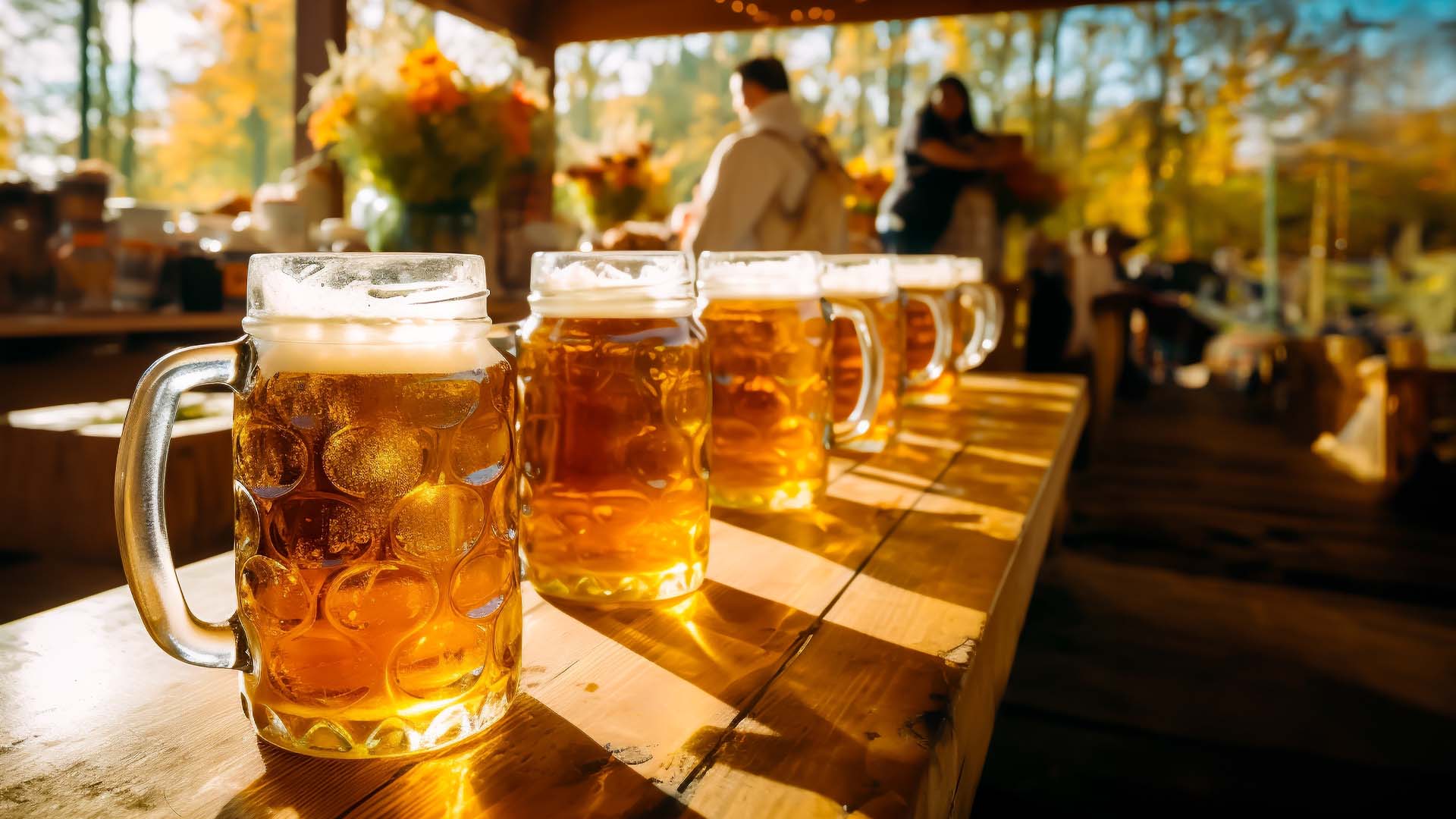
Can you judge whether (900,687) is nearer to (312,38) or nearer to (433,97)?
(433,97)

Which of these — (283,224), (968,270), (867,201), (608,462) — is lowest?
(608,462)

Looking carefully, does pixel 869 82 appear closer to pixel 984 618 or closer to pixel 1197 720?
pixel 1197 720

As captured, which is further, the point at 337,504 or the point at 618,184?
the point at 618,184

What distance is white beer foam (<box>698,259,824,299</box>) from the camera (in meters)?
0.93

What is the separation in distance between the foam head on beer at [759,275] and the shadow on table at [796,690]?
29 centimetres

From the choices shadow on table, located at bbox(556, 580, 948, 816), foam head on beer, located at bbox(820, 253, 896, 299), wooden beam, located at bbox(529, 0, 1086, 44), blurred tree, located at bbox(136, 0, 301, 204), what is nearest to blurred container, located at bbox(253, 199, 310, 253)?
foam head on beer, located at bbox(820, 253, 896, 299)

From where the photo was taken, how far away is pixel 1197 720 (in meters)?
1.93

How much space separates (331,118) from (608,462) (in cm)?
215

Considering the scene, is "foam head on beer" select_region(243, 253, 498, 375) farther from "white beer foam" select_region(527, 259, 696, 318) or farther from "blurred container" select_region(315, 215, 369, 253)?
"blurred container" select_region(315, 215, 369, 253)

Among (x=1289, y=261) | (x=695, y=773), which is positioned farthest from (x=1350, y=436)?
(x=1289, y=261)

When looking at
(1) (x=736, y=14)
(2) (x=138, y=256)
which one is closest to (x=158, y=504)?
(2) (x=138, y=256)

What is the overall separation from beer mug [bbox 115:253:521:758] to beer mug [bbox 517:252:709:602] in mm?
206

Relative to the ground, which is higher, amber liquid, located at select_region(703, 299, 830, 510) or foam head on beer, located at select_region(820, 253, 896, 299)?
foam head on beer, located at select_region(820, 253, 896, 299)

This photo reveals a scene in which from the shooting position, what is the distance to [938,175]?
4.88 metres
